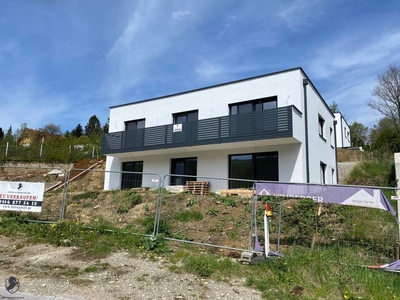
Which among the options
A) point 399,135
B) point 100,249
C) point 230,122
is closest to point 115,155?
point 230,122

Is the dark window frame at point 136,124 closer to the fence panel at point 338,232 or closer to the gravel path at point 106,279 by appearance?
the fence panel at point 338,232

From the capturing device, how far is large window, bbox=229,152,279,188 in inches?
594

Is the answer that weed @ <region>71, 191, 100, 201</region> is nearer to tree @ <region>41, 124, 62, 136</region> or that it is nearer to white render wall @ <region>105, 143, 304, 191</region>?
white render wall @ <region>105, 143, 304, 191</region>

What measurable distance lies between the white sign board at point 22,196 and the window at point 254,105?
10547 mm

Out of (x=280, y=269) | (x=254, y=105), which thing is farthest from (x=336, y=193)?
(x=254, y=105)

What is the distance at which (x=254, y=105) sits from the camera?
1596 centimetres

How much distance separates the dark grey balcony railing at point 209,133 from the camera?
13.7 meters

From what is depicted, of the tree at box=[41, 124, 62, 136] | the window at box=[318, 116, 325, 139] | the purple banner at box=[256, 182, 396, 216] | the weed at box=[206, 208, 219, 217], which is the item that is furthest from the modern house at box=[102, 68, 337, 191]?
the tree at box=[41, 124, 62, 136]

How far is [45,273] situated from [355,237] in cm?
730

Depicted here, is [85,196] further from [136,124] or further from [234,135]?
[234,135]

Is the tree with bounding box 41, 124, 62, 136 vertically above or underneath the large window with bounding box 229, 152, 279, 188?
above

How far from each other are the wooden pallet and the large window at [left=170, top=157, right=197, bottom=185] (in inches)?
62.7

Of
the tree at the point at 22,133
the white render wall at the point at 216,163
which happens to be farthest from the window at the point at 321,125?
the tree at the point at 22,133

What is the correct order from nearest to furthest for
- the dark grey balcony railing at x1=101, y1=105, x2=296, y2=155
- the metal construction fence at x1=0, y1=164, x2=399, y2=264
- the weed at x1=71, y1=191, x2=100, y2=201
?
the metal construction fence at x1=0, y1=164, x2=399, y2=264
the dark grey balcony railing at x1=101, y1=105, x2=296, y2=155
the weed at x1=71, y1=191, x2=100, y2=201
